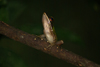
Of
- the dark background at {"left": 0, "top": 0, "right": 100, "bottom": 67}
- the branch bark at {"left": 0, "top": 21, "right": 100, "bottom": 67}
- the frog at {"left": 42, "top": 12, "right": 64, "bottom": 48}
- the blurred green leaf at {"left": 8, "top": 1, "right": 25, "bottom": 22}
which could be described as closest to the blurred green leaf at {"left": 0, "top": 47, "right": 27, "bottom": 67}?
the branch bark at {"left": 0, "top": 21, "right": 100, "bottom": 67}

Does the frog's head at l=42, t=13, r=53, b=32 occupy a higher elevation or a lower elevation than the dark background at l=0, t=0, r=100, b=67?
lower

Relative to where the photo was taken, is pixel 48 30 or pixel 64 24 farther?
pixel 64 24

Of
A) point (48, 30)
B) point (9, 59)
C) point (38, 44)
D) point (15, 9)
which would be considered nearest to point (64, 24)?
point (48, 30)

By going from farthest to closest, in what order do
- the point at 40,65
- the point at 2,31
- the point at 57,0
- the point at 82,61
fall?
the point at 57,0 → the point at 40,65 → the point at 82,61 → the point at 2,31

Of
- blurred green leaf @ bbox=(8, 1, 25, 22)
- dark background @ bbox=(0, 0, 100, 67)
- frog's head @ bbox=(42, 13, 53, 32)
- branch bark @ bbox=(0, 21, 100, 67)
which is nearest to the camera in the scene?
branch bark @ bbox=(0, 21, 100, 67)

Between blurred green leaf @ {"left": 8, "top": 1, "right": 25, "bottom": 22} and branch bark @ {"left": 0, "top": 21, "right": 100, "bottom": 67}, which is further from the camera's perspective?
blurred green leaf @ {"left": 8, "top": 1, "right": 25, "bottom": 22}

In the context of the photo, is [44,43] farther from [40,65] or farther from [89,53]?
[89,53]

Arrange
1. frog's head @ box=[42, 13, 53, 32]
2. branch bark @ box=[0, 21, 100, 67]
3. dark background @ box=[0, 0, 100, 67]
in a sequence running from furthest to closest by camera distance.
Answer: dark background @ box=[0, 0, 100, 67], frog's head @ box=[42, 13, 53, 32], branch bark @ box=[0, 21, 100, 67]

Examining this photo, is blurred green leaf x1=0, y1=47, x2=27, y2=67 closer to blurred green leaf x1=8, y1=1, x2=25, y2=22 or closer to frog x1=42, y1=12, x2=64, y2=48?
blurred green leaf x1=8, y1=1, x2=25, y2=22

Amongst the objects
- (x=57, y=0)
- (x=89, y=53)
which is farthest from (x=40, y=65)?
(x=57, y=0)

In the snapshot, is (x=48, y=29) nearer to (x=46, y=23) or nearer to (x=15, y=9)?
(x=46, y=23)

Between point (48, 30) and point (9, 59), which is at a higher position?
point (48, 30)
